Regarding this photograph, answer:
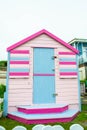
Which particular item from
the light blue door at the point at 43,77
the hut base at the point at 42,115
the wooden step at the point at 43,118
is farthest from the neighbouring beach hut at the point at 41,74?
the wooden step at the point at 43,118

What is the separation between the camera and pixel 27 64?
10078 millimetres

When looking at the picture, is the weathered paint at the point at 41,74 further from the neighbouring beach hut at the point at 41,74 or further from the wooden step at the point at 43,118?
the wooden step at the point at 43,118

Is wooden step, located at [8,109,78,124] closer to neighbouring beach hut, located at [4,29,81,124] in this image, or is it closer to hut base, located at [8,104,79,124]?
hut base, located at [8,104,79,124]

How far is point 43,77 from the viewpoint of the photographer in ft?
33.2

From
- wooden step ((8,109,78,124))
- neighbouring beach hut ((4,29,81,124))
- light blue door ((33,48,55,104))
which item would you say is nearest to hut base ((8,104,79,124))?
wooden step ((8,109,78,124))

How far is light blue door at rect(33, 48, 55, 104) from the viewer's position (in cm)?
998

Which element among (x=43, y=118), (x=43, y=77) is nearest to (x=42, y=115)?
(x=43, y=118)

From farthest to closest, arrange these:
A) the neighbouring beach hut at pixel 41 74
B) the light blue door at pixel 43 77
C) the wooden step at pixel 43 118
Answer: the light blue door at pixel 43 77 → the neighbouring beach hut at pixel 41 74 → the wooden step at pixel 43 118

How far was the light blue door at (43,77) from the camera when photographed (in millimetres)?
9977

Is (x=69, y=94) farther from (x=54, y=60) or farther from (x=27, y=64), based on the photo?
(x=27, y=64)

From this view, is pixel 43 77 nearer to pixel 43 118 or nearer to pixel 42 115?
pixel 42 115

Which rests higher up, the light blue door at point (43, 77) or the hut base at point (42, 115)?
the light blue door at point (43, 77)

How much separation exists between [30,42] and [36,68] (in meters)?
1.19

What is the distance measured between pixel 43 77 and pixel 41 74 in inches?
6.2
